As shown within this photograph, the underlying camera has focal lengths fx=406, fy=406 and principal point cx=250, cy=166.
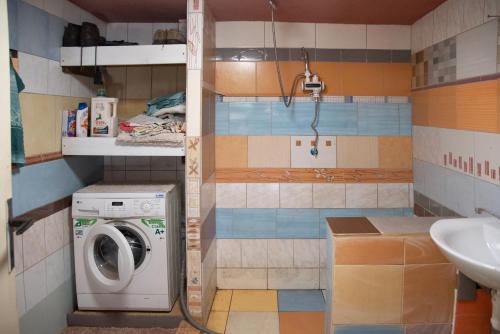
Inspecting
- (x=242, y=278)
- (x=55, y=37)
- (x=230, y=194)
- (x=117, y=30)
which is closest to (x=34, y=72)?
(x=55, y=37)

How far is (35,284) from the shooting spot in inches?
87.2

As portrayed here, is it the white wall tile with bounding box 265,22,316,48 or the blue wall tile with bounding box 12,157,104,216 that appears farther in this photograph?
the white wall tile with bounding box 265,22,316,48

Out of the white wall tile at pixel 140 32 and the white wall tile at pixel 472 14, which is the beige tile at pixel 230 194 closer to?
the white wall tile at pixel 140 32

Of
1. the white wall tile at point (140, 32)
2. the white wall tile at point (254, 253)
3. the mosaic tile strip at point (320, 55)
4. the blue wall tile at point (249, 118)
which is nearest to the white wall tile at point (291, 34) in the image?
the mosaic tile strip at point (320, 55)

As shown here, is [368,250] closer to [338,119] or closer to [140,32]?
[338,119]

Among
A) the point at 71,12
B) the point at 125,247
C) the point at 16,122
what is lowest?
the point at 125,247

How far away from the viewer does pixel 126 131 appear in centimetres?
248

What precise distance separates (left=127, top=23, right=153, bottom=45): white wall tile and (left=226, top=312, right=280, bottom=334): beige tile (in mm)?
2053

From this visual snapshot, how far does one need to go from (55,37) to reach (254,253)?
1.96 meters

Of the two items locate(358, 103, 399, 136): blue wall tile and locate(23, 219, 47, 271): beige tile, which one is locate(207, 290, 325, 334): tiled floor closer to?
locate(23, 219, 47, 271): beige tile

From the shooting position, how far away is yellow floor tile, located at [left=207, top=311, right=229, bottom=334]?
254 cm

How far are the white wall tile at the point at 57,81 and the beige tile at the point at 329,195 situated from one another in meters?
A: 1.81

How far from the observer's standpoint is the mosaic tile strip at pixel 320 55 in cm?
295

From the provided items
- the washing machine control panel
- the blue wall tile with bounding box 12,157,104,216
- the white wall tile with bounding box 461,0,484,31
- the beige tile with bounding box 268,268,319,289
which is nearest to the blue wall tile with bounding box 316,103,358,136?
the white wall tile with bounding box 461,0,484,31
